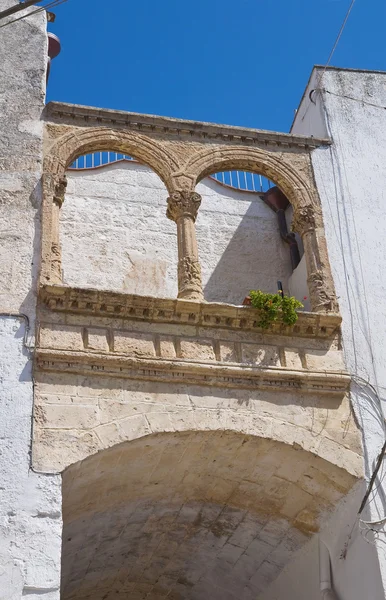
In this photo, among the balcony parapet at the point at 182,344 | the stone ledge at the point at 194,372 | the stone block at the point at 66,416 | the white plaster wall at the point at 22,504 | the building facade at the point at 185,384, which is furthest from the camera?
the balcony parapet at the point at 182,344

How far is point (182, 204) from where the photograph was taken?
364 inches

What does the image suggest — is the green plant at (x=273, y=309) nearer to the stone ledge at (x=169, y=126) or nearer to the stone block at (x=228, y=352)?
the stone block at (x=228, y=352)

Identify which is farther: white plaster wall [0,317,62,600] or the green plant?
the green plant

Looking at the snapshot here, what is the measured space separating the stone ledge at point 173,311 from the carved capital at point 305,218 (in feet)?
3.68

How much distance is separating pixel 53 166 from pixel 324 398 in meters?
3.22

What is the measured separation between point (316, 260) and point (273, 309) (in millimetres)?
1005

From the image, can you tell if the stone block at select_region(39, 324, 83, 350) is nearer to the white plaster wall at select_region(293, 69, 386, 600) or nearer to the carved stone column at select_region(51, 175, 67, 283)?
the carved stone column at select_region(51, 175, 67, 283)

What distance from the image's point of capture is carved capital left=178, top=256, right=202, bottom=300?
8.69m

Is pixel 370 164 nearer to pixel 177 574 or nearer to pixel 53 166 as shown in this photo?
pixel 53 166

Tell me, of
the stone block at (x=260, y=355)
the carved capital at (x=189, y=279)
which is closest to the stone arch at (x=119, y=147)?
the carved capital at (x=189, y=279)

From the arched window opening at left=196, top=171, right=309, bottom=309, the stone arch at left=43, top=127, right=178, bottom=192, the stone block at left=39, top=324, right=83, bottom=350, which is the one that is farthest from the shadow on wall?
the stone block at left=39, top=324, right=83, bottom=350

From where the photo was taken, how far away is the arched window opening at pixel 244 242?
11102 millimetres

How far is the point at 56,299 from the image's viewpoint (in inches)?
323

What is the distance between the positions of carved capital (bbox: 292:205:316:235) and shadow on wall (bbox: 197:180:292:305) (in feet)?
5.03
